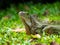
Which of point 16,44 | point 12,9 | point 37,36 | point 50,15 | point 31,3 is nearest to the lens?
point 16,44

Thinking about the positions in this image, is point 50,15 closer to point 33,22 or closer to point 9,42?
point 33,22

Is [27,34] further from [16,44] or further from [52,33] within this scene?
[16,44]

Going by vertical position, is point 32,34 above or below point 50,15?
below

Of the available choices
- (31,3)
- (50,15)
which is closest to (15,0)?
(31,3)

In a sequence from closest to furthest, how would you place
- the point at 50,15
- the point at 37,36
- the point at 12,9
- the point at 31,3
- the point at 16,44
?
the point at 16,44, the point at 37,36, the point at 50,15, the point at 12,9, the point at 31,3

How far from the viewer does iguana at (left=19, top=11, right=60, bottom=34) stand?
258 inches

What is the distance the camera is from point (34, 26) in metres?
6.75

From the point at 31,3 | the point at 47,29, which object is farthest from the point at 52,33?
the point at 31,3

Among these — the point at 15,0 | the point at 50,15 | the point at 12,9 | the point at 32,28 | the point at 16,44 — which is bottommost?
the point at 16,44

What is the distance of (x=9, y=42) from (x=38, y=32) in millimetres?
1532

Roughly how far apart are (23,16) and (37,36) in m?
0.75

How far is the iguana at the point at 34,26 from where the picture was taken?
Result: 6561 millimetres

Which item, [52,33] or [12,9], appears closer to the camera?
[52,33]

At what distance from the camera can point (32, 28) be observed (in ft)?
21.8
